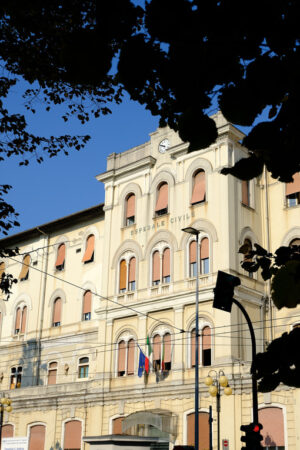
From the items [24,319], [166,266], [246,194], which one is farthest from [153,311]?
[24,319]

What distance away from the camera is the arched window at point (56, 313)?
39469 mm

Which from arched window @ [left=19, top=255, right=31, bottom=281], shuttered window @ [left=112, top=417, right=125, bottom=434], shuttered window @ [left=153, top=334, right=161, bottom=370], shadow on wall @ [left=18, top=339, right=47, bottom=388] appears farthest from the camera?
arched window @ [left=19, top=255, right=31, bottom=281]

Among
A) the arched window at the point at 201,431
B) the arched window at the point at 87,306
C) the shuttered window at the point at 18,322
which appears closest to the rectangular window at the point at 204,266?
the arched window at the point at 201,431

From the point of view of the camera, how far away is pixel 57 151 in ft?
Answer: 45.2

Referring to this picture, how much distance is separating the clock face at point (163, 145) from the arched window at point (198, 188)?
298cm

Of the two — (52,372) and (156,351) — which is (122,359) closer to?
(156,351)

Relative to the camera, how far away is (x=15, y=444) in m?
28.4

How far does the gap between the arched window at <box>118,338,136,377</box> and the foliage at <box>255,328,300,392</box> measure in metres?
30.1

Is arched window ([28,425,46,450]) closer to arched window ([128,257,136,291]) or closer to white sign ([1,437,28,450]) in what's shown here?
white sign ([1,437,28,450])

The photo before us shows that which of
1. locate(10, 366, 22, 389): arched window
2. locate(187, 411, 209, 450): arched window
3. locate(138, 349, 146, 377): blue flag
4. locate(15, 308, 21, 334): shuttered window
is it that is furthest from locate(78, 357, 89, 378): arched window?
locate(187, 411, 209, 450): arched window

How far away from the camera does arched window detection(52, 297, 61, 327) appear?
129 feet

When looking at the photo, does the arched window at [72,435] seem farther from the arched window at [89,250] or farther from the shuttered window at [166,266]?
the arched window at [89,250]

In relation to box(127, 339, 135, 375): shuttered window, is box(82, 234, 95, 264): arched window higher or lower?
higher

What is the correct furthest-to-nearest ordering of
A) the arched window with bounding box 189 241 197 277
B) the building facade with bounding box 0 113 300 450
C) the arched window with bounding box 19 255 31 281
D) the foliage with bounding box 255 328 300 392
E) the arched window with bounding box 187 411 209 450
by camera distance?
the arched window with bounding box 19 255 31 281
the arched window with bounding box 189 241 197 277
the building facade with bounding box 0 113 300 450
the arched window with bounding box 187 411 209 450
the foliage with bounding box 255 328 300 392
